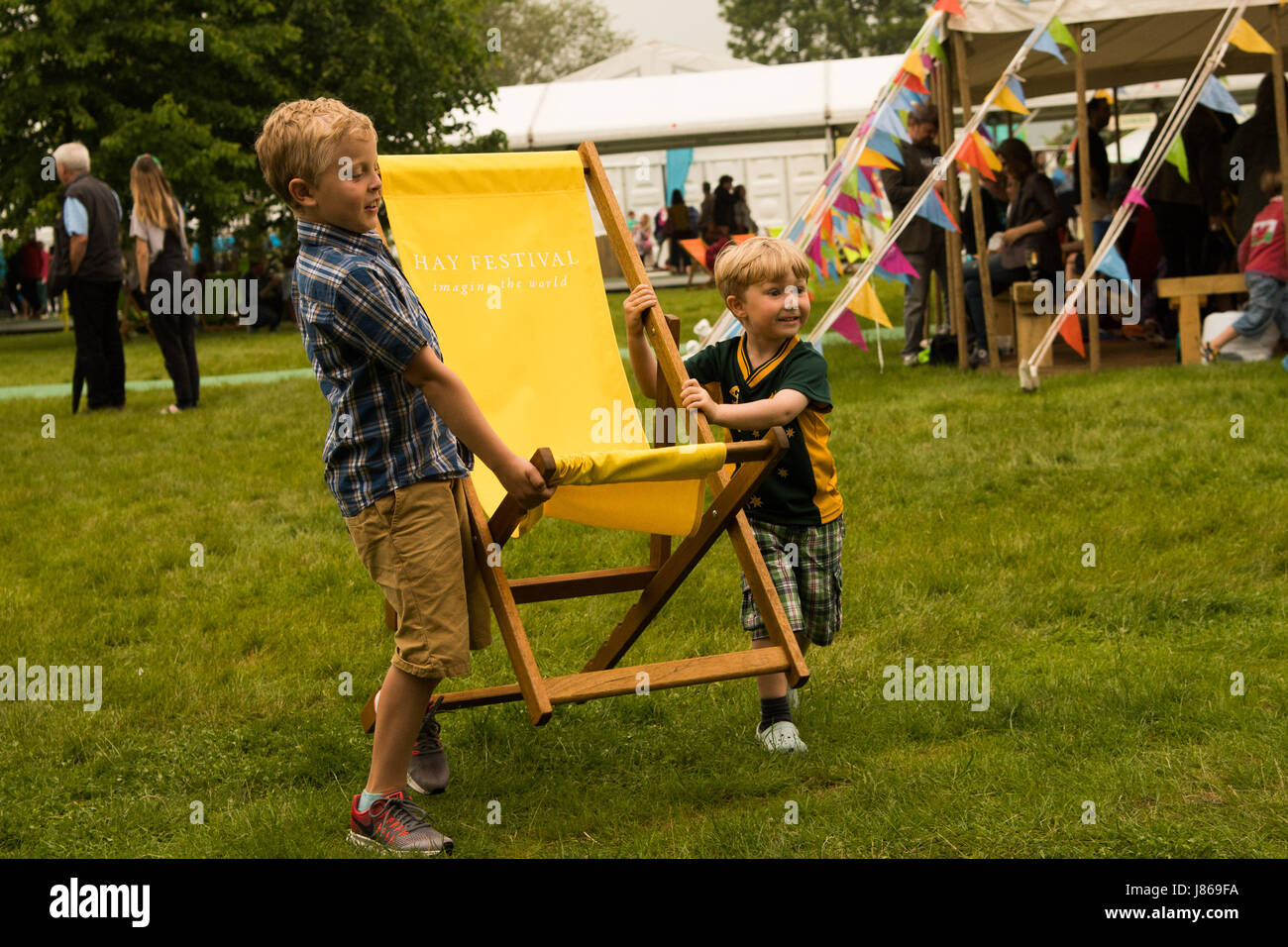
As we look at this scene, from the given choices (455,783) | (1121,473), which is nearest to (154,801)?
(455,783)

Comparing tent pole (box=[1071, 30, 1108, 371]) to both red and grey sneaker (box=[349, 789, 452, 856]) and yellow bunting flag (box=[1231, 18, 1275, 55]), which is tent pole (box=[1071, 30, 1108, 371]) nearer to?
yellow bunting flag (box=[1231, 18, 1275, 55])

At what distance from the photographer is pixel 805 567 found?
363cm

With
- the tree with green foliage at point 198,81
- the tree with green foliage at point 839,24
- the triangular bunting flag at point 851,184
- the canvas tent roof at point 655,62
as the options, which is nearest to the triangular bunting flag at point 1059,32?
the triangular bunting flag at point 851,184

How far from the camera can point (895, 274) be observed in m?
8.91

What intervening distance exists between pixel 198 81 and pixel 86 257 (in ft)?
39.9

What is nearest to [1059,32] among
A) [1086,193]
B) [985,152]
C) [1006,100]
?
[1006,100]

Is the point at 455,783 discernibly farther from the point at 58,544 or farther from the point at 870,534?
the point at 58,544

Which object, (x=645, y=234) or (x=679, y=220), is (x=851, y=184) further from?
(x=645, y=234)

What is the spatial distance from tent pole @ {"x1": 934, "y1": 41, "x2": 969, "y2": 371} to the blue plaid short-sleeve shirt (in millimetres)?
7081

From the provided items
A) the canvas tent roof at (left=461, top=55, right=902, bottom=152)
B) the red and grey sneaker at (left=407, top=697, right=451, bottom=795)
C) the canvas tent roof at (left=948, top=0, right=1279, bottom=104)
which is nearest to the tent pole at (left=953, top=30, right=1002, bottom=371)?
the canvas tent roof at (left=948, top=0, right=1279, bottom=104)

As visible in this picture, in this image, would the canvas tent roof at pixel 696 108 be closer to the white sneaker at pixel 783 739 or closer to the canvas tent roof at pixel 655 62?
the canvas tent roof at pixel 655 62

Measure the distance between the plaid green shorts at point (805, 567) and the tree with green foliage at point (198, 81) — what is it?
17.3 m

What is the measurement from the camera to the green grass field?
319 centimetres

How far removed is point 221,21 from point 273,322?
16.5 ft
